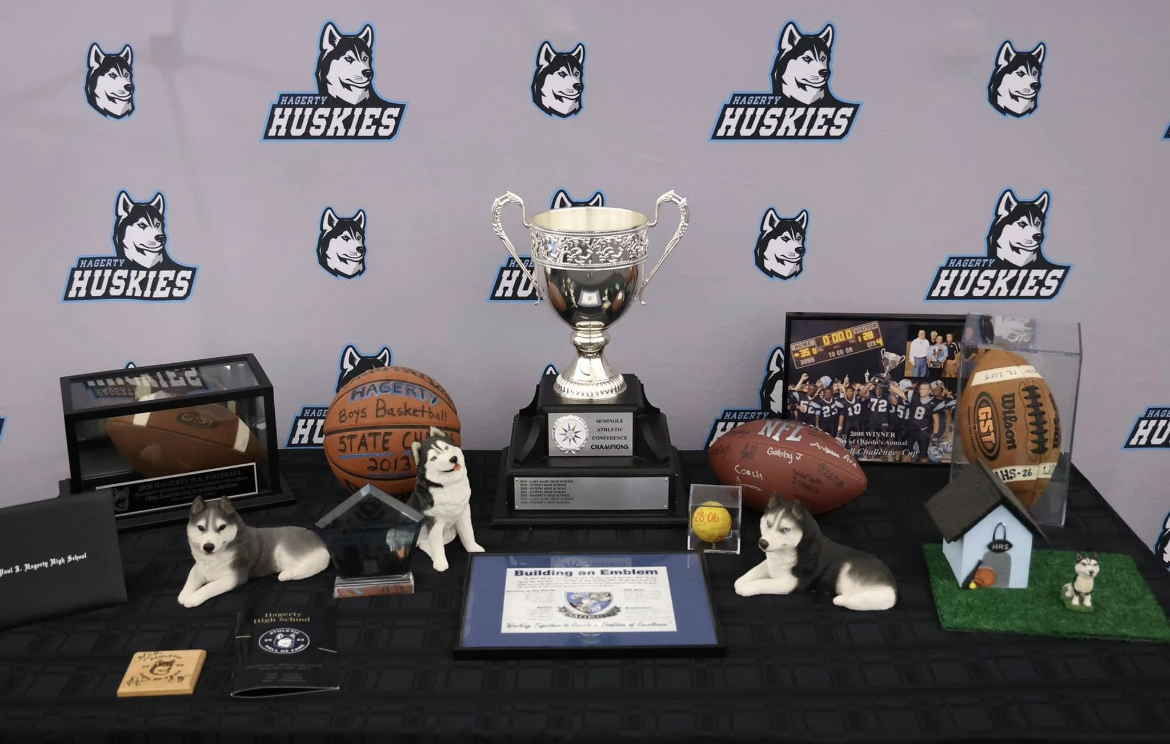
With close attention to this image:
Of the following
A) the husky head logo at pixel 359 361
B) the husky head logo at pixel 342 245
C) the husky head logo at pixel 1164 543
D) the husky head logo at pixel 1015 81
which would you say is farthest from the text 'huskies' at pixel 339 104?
the husky head logo at pixel 1164 543

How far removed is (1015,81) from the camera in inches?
75.4

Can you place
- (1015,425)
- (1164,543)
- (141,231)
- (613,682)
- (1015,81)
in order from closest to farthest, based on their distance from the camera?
(613,682)
(1015,425)
(1015,81)
(141,231)
(1164,543)

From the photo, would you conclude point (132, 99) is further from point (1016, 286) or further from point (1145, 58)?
point (1145, 58)

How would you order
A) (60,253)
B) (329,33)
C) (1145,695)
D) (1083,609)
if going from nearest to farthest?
(1145,695), (1083,609), (329,33), (60,253)

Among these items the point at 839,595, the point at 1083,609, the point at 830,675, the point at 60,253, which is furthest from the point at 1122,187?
the point at 60,253

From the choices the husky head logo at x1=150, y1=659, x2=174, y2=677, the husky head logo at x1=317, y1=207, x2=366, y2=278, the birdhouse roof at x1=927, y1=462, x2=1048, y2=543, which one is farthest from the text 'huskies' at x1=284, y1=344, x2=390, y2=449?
the birdhouse roof at x1=927, y1=462, x2=1048, y2=543

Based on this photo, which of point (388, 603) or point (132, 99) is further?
point (132, 99)

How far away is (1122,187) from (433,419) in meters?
1.42

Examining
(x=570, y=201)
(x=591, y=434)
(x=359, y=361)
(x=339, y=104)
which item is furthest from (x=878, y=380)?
(x=339, y=104)

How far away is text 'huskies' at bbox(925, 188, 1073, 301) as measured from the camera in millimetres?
2004

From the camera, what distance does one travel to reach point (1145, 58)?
1.91m

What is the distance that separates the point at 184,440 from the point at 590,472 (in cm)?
72

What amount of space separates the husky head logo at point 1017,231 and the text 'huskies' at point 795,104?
0.36 metres

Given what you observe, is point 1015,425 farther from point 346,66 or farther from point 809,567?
point 346,66
